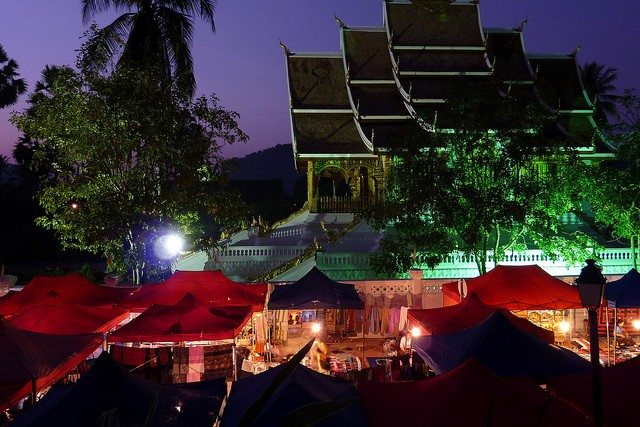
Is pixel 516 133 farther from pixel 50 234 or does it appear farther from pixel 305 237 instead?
pixel 50 234

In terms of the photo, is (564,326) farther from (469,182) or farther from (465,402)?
(465,402)

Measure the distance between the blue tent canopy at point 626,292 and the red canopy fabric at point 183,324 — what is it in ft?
24.3

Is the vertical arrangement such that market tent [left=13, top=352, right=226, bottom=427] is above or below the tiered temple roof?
below

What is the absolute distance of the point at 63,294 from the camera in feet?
45.7

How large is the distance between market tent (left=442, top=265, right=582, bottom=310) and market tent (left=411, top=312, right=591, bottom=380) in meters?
4.34

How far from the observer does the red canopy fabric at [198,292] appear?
45.0 feet

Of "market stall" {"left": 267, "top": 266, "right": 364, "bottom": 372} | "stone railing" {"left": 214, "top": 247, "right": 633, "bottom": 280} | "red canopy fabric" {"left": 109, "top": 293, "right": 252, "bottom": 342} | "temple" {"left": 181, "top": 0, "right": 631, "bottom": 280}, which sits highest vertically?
"temple" {"left": 181, "top": 0, "right": 631, "bottom": 280}

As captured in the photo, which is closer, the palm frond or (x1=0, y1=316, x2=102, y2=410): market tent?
(x1=0, y1=316, x2=102, y2=410): market tent

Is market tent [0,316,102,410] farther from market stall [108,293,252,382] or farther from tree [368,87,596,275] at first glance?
tree [368,87,596,275]

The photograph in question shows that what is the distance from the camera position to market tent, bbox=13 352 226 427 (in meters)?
6.32

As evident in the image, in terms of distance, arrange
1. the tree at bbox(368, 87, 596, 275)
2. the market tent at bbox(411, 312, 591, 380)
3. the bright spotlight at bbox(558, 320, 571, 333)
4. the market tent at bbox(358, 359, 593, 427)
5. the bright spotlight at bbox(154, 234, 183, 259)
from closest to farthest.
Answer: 1. the market tent at bbox(358, 359, 593, 427)
2. the market tent at bbox(411, 312, 591, 380)
3. the bright spotlight at bbox(558, 320, 571, 333)
4. the tree at bbox(368, 87, 596, 275)
5. the bright spotlight at bbox(154, 234, 183, 259)

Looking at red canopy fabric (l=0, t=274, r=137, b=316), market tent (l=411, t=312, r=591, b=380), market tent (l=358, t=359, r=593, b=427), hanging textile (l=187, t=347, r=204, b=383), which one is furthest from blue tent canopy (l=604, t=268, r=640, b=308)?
red canopy fabric (l=0, t=274, r=137, b=316)

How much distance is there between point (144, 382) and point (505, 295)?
853cm

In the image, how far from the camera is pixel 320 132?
27516 mm
